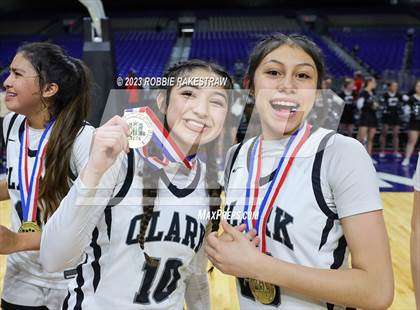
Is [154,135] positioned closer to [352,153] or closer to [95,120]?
[95,120]

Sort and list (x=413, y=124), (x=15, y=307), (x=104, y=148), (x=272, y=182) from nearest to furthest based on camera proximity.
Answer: (x=104, y=148), (x=272, y=182), (x=15, y=307), (x=413, y=124)

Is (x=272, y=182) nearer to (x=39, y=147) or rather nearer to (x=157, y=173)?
(x=157, y=173)

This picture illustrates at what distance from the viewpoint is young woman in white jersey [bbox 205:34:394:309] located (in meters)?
0.64

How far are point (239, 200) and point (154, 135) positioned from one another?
0.63 ft

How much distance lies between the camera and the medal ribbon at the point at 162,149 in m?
0.70

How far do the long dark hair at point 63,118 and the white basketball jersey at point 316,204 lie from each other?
16.6 inches

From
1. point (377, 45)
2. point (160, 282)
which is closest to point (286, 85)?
point (160, 282)

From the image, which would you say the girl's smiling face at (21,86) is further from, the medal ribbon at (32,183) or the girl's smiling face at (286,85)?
the girl's smiling face at (286,85)

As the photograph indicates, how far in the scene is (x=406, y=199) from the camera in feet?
12.0

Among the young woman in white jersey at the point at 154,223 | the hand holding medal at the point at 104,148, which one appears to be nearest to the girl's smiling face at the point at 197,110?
the young woman in white jersey at the point at 154,223

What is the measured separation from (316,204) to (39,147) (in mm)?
652

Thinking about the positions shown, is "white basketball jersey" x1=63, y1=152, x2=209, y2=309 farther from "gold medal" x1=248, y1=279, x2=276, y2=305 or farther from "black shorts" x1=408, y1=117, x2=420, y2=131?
"black shorts" x1=408, y1=117, x2=420, y2=131

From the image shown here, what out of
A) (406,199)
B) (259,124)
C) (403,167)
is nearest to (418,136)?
(403,167)

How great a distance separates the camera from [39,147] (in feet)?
3.11
